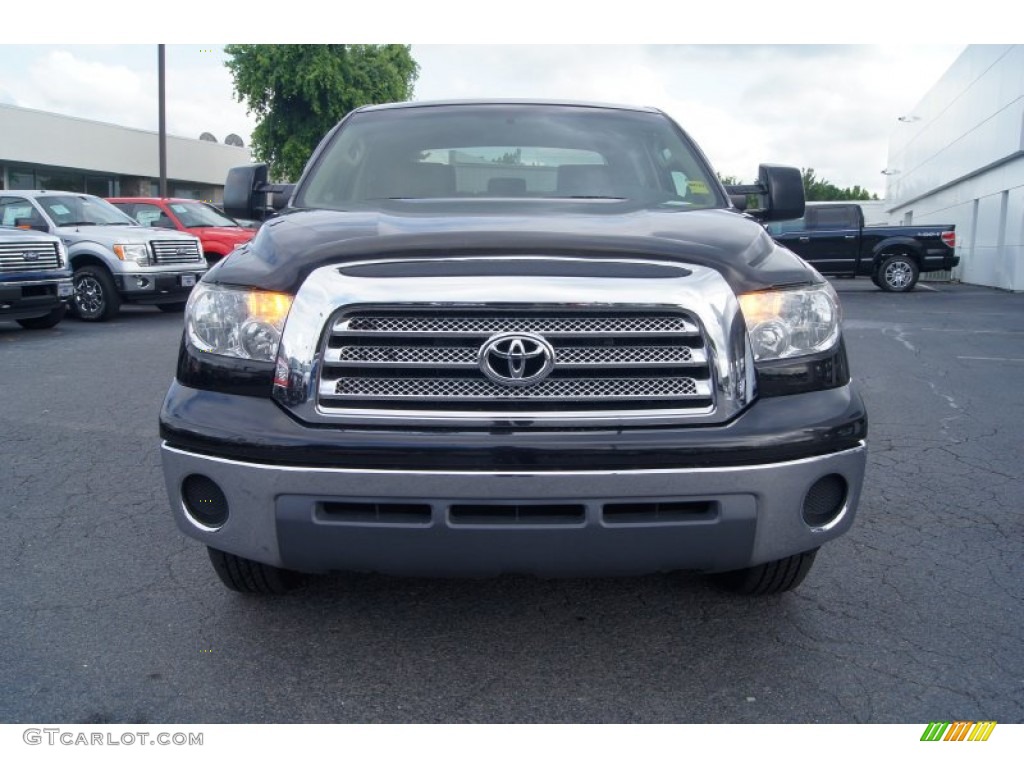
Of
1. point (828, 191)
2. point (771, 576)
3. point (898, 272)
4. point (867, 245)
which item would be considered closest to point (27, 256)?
point (771, 576)

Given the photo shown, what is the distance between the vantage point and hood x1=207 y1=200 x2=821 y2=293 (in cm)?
275

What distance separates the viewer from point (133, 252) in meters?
13.6

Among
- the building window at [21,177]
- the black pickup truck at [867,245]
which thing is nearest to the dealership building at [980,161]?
the black pickup truck at [867,245]

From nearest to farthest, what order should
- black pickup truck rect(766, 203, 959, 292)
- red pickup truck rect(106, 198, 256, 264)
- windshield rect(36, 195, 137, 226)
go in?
windshield rect(36, 195, 137, 226), red pickup truck rect(106, 198, 256, 264), black pickup truck rect(766, 203, 959, 292)

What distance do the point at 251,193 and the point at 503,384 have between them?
7.31ft

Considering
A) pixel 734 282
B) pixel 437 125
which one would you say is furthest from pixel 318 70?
pixel 734 282

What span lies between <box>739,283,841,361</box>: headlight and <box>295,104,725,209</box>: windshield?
1.00 m

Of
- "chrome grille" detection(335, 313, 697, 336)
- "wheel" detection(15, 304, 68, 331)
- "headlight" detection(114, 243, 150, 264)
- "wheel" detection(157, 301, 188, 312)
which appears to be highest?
"chrome grille" detection(335, 313, 697, 336)

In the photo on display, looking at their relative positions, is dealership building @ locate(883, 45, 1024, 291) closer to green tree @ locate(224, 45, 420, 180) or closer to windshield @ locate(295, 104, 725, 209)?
green tree @ locate(224, 45, 420, 180)

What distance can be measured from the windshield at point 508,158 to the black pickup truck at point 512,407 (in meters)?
1.09

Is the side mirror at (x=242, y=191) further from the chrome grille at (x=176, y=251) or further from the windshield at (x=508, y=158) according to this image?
the chrome grille at (x=176, y=251)

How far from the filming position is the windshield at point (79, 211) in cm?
1409

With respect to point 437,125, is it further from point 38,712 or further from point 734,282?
point 38,712
